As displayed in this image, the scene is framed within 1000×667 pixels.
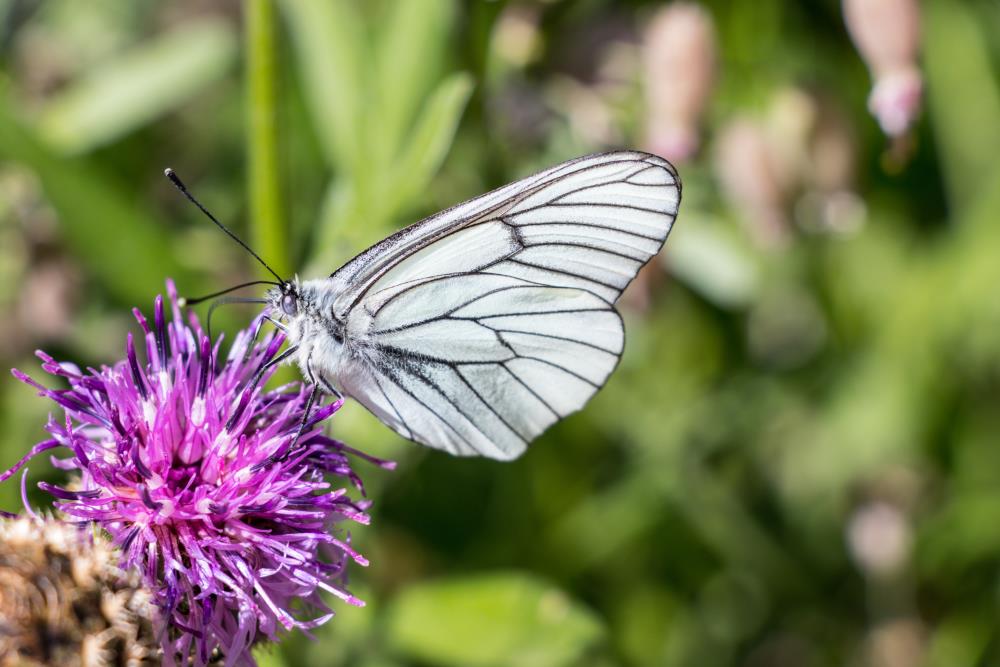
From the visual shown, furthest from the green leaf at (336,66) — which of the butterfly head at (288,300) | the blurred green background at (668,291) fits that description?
the butterfly head at (288,300)

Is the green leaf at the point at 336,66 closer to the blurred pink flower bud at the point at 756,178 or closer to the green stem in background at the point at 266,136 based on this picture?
the green stem in background at the point at 266,136

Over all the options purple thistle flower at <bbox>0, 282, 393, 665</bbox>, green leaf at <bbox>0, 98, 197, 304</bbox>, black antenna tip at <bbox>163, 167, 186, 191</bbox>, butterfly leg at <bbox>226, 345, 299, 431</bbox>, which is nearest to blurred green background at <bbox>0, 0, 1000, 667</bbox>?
green leaf at <bbox>0, 98, 197, 304</bbox>

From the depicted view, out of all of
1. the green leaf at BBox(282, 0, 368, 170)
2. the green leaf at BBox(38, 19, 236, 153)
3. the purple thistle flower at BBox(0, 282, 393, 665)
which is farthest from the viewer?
the green leaf at BBox(38, 19, 236, 153)

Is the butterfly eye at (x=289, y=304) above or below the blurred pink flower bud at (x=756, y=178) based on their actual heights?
below

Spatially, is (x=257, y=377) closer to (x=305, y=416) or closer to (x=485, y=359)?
(x=305, y=416)

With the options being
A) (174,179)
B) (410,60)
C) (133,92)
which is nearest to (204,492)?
(174,179)

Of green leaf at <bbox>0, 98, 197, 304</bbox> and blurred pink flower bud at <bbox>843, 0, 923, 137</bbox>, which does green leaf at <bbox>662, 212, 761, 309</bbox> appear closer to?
blurred pink flower bud at <bbox>843, 0, 923, 137</bbox>
